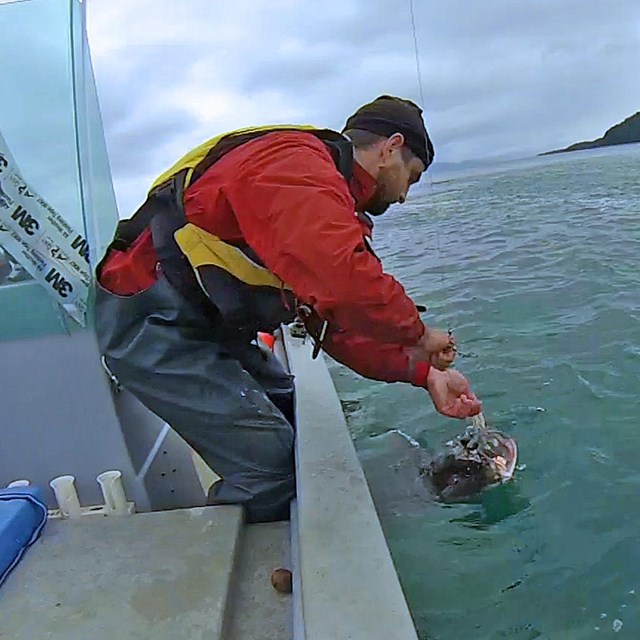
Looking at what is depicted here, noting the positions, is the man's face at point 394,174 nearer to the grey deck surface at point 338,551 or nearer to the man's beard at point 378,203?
the man's beard at point 378,203

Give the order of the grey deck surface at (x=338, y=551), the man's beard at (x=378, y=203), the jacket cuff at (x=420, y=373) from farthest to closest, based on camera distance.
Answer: the jacket cuff at (x=420, y=373) → the man's beard at (x=378, y=203) → the grey deck surface at (x=338, y=551)

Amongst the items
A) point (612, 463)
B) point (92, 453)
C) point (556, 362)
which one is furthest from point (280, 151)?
point (556, 362)

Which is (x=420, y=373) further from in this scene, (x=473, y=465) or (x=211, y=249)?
(x=473, y=465)

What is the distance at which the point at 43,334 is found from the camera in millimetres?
2049

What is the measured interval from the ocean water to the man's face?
1.08 m

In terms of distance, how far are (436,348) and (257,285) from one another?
1.55 ft

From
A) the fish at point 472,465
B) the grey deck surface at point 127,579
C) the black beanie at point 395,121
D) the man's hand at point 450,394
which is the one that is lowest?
the fish at point 472,465

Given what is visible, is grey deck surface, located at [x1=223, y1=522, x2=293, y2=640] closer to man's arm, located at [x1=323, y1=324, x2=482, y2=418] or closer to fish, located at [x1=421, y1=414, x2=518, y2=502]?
man's arm, located at [x1=323, y1=324, x2=482, y2=418]

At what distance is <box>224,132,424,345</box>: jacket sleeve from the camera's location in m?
1.53

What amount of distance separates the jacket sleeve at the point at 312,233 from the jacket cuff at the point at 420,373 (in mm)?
350

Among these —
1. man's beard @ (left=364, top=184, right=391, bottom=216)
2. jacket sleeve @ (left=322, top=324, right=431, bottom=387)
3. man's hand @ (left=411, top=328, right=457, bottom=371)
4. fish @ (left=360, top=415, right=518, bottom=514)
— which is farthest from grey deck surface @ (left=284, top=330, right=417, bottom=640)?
man's beard @ (left=364, top=184, right=391, bottom=216)

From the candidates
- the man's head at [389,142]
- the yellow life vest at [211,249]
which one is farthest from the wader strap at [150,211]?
the man's head at [389,142]

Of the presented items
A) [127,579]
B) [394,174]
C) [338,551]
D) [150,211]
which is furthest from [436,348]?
[127,579]

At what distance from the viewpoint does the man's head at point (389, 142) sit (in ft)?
6.10
